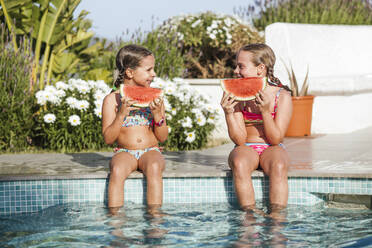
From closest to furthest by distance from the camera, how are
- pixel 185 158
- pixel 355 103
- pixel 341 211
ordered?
pixel 341 211 < pixel 185 158 < pixel 355 103

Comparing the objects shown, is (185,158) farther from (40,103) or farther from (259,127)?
(40,103)

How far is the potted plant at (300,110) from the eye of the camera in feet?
27.7

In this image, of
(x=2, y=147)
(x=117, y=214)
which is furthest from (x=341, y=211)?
(x=2, y=147)

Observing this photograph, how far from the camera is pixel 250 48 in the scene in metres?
4.63

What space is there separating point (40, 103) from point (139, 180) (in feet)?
10.7

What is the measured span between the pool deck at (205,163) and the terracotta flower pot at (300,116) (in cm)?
86

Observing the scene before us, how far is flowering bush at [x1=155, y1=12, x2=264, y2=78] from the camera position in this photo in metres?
11.0

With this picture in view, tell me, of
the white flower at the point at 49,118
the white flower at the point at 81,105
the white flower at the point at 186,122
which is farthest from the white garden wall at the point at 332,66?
the white flower at the point at 49,118

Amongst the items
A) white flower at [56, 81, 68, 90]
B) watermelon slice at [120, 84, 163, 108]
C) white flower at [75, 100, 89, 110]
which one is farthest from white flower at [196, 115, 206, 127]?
watermelon slice at [120, 84, 163, 108]

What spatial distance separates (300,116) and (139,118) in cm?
428

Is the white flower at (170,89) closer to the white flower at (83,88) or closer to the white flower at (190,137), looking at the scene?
the white flower at (190,137)

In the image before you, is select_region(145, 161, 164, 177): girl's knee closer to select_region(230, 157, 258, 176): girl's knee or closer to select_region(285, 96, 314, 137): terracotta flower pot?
select_region(230, 157, 258, 176): girl's knee

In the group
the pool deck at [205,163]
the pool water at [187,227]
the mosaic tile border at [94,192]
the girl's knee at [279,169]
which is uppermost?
the girl's knee at [279,169]

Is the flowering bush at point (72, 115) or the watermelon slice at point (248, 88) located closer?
the watermelon slice at point (248, 88)
